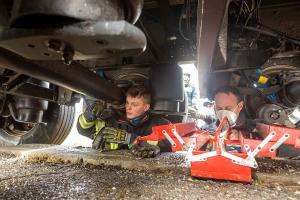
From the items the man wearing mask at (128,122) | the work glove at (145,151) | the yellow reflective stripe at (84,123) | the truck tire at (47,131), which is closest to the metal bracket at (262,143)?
the work glove at (145,151)

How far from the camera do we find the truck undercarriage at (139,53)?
576mm

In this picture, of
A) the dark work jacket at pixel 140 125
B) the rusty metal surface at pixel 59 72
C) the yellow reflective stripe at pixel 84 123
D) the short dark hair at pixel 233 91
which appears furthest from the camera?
the yellow reflective stripe at pixel 84 123

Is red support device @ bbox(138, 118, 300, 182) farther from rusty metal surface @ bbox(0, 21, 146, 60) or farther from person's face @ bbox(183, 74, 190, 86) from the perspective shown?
person's face @ bbox(183, 74, 190, 86)

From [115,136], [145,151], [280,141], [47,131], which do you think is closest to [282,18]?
[280,141]

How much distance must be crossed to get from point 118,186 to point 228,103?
125cm

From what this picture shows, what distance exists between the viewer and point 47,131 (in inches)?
100

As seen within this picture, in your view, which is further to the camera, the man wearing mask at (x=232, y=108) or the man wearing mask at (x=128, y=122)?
the man wearing mask at (x=128, y=122)

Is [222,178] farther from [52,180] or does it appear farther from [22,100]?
[22,100]

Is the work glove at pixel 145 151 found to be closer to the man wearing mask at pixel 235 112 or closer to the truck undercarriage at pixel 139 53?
the truck undercarriage at pixel 139 53

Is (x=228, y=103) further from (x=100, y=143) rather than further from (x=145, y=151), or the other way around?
(x=100, y=143)

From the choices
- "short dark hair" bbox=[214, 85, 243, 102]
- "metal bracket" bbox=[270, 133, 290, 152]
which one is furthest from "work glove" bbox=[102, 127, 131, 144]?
"metal bracket" bbox=[270, 133, 290, 152]

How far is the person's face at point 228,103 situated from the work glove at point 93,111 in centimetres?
117

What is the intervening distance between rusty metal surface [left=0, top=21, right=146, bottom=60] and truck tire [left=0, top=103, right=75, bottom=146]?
6.68 ft

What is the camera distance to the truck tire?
8.23ft
